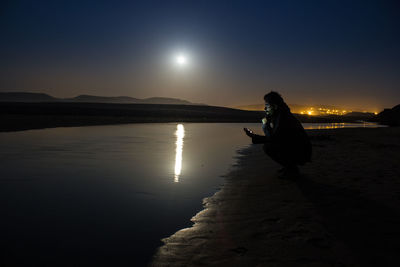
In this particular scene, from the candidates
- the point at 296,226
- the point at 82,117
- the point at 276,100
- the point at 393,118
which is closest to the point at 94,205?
the point at 296,226

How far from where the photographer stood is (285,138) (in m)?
7.24

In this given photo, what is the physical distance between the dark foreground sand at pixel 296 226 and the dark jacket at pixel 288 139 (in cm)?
64

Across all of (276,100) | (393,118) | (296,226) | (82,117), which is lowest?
(296,226)

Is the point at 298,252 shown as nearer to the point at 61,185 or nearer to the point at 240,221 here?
the point at 240,221

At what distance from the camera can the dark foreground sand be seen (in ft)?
11.0

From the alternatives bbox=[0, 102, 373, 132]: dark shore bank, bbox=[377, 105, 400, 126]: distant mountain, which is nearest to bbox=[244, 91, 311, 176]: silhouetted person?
bbox=[0, 102, 373, 132]: dark shore bank

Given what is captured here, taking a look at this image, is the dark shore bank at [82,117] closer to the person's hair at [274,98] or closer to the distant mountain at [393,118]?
the distant mountain at [393,118]

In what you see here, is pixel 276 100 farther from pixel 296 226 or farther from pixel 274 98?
pixel 296 226

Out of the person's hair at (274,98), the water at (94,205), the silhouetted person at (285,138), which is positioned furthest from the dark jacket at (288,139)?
the water at (94,205)

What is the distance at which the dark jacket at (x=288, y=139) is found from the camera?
23.6 ft

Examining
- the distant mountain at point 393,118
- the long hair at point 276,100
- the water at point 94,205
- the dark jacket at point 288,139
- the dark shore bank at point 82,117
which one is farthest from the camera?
the distant mountain at point 393,118

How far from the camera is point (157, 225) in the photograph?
4469 mm

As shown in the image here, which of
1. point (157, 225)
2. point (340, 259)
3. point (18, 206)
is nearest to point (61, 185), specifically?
point (18, 206)

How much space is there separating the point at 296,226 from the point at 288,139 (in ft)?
10.9
